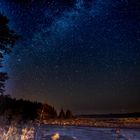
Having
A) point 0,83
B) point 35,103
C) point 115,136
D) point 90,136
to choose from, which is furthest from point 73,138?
point 35,103

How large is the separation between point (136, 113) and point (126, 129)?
59.4 feet

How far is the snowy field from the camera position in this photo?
15.2 meters

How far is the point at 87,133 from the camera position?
17.1 meters

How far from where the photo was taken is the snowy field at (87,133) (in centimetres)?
1520

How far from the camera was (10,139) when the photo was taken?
26.2 ft

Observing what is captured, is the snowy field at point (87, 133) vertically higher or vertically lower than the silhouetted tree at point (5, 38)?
lower

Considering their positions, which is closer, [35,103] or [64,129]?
[64,129]

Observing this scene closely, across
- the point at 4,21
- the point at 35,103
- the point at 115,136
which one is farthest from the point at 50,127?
the point at 35,103

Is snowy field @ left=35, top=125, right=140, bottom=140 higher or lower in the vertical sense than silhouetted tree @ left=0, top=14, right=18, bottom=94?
lower

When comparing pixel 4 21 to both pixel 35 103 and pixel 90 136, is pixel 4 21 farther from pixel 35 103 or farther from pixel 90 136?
pixel 35 103

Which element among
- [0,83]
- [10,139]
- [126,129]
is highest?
[0,83]

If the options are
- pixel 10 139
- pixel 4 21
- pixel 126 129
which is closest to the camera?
pixel 10 139

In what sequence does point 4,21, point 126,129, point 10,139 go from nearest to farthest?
point 10,139 < point 4,21 < point 126,129

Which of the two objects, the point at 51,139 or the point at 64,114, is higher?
the point at 64,114
